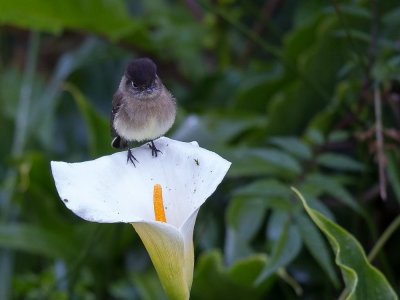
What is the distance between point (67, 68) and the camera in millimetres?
1766

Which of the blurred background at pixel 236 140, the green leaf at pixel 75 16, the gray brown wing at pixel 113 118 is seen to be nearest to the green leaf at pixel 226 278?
the blurred background at pixel 236 140

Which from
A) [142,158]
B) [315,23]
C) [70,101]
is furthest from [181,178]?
[70,101]

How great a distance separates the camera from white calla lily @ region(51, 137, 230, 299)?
0.64 metres

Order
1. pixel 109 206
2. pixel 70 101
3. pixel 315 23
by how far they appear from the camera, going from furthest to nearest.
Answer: pixel 70 101, pixel 315 23, pixel 109 206

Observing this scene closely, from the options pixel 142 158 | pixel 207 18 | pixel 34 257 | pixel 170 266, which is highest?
pixel 207 18

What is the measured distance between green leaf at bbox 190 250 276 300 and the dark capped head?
493 millimetres

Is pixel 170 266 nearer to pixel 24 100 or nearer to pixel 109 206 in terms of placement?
pixel 109 206

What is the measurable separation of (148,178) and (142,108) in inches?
3.6

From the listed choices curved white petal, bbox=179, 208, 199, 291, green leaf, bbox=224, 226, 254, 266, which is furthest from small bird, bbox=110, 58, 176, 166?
green leaf, bbox=224, 226, 254, 266

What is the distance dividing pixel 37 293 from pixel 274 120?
0.67 meters

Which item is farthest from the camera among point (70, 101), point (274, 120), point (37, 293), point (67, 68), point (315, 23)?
point (70, 101)

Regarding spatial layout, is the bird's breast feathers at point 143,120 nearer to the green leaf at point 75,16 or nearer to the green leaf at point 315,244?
the green leaf at point 315,244

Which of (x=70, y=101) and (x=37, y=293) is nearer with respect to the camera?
(x=37, y=293)

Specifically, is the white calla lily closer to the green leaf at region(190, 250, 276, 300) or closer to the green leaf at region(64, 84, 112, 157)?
the green leaf at region(190, 250, 276, 300)
